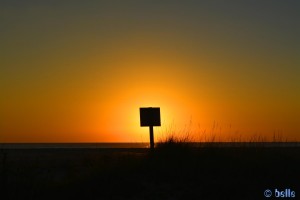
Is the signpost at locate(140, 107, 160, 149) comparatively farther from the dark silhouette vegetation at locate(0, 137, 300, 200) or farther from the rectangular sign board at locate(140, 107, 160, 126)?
the dark silhouette vegetation at locate(0, 137, 300, 200)

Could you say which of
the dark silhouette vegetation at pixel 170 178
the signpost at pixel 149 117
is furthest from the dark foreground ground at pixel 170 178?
the signpost at pixel 149 117

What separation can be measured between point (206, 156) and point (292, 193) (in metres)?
2.95

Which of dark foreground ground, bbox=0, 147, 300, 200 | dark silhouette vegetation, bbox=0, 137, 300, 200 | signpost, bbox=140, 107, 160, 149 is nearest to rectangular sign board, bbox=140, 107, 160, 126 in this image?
signpost, bbox=140, 107, 160, 149

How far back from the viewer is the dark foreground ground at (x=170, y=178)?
33.9 feet

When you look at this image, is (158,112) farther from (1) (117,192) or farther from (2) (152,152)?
(1) (117,192)

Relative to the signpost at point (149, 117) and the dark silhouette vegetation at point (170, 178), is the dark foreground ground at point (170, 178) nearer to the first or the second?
the dark silhouette vegetation at point (170, 178)

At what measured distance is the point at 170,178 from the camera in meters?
11.3

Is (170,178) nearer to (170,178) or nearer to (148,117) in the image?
(170,178)

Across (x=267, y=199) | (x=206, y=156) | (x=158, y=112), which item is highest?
(x=158, y=112)

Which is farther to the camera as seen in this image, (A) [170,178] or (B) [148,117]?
(B) [148,117]

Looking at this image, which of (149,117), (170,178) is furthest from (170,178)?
(149,117)

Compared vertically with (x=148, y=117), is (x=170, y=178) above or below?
below

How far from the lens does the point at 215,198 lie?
10.1 meters

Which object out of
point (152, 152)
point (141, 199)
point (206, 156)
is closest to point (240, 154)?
point (206, 156)
